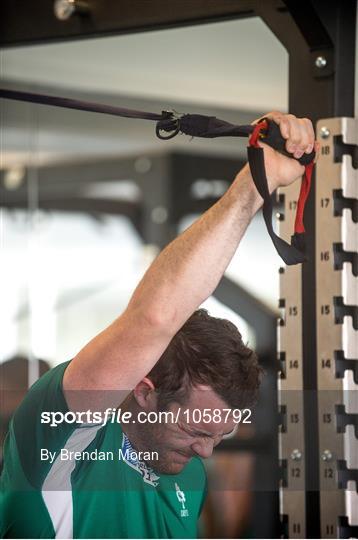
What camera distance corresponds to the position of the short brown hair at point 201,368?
1.86 metres

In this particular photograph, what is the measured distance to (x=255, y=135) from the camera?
71.4 inches

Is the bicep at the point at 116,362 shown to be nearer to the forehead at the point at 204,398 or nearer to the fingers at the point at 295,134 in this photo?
the forehead at the point at 204,398

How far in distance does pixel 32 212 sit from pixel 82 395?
1.22 metres

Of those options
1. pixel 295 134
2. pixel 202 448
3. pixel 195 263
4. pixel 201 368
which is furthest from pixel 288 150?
pixel 202 448

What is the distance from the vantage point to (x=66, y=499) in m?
1.87

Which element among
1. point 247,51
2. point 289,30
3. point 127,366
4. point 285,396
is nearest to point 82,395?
point 127,366

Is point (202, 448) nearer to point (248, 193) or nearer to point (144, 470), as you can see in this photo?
point (144, 470)

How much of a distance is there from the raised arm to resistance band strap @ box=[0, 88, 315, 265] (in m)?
0.01

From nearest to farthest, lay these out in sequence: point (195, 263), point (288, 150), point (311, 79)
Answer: point (195, 263) < point (288, 150) < point (311, 79)

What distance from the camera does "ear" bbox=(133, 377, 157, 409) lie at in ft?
6.11

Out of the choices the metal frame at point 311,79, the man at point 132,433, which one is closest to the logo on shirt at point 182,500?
the man at point 132,433

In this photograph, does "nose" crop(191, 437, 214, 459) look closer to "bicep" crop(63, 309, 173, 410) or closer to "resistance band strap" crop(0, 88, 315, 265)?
"bicep" crop(63, 309, 173, 410)

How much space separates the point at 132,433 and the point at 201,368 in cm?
16

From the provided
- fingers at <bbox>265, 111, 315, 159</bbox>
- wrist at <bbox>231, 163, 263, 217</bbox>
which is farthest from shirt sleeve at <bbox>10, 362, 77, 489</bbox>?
fingers at <bbox>265, 111, 315, 159</bbox>
